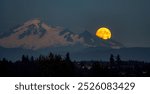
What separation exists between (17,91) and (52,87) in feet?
6.41

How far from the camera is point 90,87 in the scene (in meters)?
Result: 23.0

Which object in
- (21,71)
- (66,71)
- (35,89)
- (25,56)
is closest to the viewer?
(35,89)

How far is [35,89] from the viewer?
22141 millimetres

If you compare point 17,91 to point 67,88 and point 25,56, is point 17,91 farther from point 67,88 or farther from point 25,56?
point 25,56

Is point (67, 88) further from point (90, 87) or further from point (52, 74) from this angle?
point (52, 74)

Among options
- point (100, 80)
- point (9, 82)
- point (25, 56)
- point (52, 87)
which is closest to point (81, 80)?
point (100, 80)

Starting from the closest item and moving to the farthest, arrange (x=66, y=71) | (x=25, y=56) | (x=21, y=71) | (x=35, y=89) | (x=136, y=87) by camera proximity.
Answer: (x=35, y=89) < (x=136, y=87) < (x=66, y=71) < (x=21, y=71) < (x=25, y=56)

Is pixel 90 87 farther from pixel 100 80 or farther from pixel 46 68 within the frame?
pixel 46 68

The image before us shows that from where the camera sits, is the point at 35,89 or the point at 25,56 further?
the point at 25,56

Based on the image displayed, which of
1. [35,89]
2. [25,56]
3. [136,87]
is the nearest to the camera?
[35,89]

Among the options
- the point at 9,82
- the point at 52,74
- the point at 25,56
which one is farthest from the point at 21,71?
the point at 9,82

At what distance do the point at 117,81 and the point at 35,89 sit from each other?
5.36m

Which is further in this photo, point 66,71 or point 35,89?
point 66,71

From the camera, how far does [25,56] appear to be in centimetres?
13875
